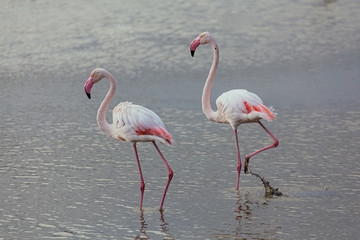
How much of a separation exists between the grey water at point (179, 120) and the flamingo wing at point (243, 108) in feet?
2.15

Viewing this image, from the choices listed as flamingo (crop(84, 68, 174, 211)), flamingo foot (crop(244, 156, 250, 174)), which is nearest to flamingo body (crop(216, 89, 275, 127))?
flamingo foot (crop(244, 156, 250, 174))

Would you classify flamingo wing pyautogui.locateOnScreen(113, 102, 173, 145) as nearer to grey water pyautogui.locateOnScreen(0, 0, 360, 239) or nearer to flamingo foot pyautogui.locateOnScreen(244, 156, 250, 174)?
grey water pyautogui.locateOnScreen(0, 0, 360, 239)

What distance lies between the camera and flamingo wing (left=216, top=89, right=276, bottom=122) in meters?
6.92

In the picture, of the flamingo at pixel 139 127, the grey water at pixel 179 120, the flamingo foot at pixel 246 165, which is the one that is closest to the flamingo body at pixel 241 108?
the flamingo foot at pixel 246 165

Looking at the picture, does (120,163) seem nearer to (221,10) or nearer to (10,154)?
(10,154)

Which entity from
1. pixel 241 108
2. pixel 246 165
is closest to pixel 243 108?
pixel 241 108

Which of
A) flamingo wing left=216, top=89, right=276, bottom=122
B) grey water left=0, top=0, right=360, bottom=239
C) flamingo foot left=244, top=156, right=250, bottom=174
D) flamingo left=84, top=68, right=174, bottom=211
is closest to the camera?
grey water left=0, top=0, right=360, bottom=239

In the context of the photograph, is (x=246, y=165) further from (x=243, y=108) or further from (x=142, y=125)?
(x=142, y=125)

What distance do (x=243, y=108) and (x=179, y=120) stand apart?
119 inches

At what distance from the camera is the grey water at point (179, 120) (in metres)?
5.81

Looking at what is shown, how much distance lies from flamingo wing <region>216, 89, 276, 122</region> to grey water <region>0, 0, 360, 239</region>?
0.65 metres

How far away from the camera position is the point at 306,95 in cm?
1152

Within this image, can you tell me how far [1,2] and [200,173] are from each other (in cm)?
1265

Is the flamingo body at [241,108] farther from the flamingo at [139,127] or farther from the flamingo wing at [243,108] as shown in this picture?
the flamingo at [139,127]
